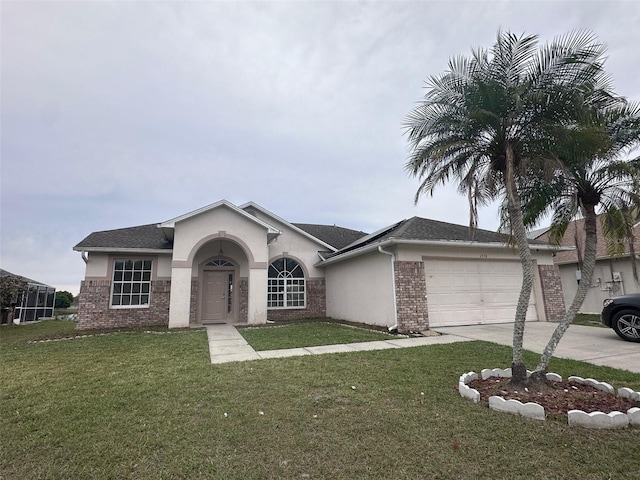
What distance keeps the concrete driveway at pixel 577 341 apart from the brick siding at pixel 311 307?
268 inches

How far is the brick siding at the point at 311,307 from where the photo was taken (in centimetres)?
1554

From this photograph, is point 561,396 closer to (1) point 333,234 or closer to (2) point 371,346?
(2) point 371,346

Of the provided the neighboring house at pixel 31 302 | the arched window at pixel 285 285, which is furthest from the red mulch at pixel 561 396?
the neighboring house at pixel 31 302

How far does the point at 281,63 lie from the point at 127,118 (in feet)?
20.5

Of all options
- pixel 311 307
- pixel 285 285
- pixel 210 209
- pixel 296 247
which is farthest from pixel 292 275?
pixel 210 209

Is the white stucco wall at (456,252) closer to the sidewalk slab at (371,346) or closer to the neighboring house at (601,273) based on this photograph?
the neighboring house at (601,273)

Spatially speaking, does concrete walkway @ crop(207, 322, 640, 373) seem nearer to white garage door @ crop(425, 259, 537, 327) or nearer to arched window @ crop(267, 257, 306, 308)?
white garage door @ crop(425, 259, 537, 327)

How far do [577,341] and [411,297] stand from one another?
173 inches

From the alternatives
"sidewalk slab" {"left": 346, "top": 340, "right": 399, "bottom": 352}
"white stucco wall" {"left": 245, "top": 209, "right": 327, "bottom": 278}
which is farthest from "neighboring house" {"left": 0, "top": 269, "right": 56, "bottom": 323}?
"sidewalk slab" {"left": 346, "top": 340, "right": 399, "bottom": 352}

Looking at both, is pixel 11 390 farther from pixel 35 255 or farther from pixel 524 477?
pixel 35 255

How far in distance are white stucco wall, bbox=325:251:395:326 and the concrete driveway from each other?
199cm

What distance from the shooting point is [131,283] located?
14.0 metres

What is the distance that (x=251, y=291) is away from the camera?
1324 centimetres

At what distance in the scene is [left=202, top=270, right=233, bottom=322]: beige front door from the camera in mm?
14703
